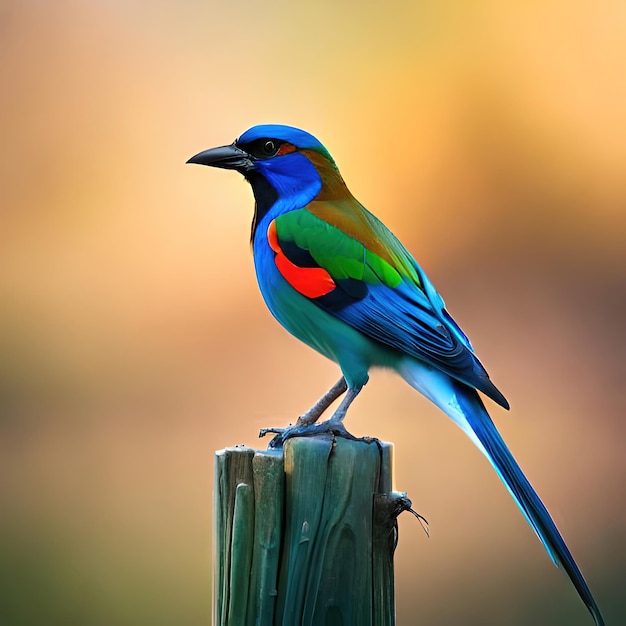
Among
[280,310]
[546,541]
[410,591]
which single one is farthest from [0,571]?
[546,541]

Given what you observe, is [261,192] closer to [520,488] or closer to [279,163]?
[279,163]

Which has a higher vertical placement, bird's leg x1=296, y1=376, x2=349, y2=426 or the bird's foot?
bird's leg x1=296, y1=376, x2=349, y2=426

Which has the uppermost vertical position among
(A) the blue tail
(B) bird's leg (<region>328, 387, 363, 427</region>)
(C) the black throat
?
(C) the black throat

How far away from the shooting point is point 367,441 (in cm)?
331

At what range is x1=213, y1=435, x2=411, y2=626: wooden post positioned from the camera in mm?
3143

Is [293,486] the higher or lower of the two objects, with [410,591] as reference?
higher

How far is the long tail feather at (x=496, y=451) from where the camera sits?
3.22 meters

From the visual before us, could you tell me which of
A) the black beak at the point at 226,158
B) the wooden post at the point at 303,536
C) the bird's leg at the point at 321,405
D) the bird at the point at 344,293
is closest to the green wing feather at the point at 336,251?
the bird at the point at 344,293

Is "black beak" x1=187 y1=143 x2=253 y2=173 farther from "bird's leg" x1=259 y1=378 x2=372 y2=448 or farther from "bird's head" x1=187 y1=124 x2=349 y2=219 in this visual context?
"bird's leg" x1=259 y1=378 x2=372 y2=448

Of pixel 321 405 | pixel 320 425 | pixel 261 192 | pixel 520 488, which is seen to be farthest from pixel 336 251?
pixel 520 488

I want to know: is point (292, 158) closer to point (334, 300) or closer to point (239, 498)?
point (334, 300)

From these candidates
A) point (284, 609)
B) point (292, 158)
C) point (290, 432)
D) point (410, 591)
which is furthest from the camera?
point (410, 591)

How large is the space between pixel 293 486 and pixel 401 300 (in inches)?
38.2

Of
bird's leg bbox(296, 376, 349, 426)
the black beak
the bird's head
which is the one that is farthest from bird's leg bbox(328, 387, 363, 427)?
the black beak
